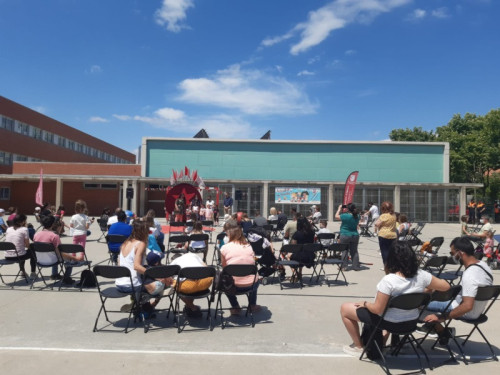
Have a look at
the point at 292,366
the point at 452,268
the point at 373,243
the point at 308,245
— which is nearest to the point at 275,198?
the point at 373,243

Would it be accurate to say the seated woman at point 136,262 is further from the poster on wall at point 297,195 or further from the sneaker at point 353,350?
the poster on wall at point 297,195

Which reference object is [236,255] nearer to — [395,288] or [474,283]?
[395,288]

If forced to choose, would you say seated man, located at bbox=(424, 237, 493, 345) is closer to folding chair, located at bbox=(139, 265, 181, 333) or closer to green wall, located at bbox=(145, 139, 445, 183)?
folding chair, located at bbox=(139, 265, 181, 333)

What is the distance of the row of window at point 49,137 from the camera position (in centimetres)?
3431

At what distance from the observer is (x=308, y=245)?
7.46m

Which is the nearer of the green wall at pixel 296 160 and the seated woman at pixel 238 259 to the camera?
the seated woman at pixel 238 259

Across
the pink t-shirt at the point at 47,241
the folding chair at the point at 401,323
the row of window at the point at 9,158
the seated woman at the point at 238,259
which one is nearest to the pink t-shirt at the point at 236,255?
the seated woman at the point at 238,259

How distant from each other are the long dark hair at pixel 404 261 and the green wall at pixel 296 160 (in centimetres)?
2548

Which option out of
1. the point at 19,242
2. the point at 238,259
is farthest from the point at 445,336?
the point at 19,242

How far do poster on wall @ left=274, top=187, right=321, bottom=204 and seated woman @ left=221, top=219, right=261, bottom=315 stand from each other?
2252 centimetres

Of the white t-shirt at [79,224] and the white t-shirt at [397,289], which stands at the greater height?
the white t-shirt at [79,224]

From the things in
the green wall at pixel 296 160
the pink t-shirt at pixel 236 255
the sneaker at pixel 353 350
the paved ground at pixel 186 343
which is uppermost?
the green wall at pixel 296 160

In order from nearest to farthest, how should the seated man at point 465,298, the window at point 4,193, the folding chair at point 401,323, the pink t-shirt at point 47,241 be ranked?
the folding chair at point 401,323 → the seated man at point 465,298 → the pink t-shirt at point 47,241 → the window at point 4,193

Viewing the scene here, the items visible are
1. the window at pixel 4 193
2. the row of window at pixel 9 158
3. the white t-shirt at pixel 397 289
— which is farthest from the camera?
the row of window at pixel 9 158
